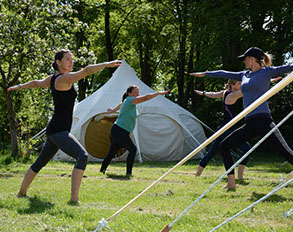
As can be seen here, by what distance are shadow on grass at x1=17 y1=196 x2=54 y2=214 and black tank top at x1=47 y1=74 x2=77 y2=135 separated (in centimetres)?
80

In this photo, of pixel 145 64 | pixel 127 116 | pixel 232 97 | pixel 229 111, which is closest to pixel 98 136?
pixel 127 116

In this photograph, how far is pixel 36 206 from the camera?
164 inches

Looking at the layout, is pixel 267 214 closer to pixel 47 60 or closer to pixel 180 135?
pixel 47 60

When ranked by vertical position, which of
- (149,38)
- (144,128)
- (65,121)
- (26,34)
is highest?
(26,34)

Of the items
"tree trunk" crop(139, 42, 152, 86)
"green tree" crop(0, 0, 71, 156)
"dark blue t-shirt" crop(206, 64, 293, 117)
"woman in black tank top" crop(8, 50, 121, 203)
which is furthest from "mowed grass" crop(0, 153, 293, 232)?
"tree trunk" crop(139, 42, 152, 86)

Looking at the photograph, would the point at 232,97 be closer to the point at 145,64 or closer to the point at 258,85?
the point at 258,85

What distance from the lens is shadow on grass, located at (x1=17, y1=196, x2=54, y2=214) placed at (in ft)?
12.7

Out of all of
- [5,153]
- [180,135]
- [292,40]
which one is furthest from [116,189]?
[292,40]

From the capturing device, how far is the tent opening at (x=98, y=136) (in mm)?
14570

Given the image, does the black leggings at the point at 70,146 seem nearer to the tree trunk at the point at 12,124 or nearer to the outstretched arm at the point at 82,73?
the outstretched arm at the point at 82,73

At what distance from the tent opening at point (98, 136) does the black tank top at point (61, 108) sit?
32.2 ft

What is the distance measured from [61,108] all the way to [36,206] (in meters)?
1.13

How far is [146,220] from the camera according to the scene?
3488 millimetres

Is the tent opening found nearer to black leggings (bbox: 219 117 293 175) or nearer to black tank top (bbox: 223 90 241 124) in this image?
black tank top (bbox: 223 90 241 124)
